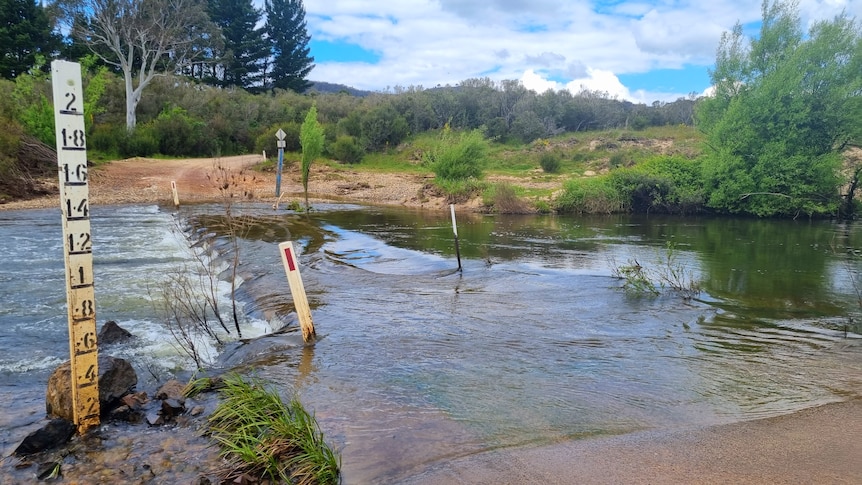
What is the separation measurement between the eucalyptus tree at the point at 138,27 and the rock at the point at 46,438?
35.7m

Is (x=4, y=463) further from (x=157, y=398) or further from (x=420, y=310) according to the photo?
(x=420, y=310)

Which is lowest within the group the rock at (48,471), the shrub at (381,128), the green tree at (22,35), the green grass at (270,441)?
the rock at (48,471)

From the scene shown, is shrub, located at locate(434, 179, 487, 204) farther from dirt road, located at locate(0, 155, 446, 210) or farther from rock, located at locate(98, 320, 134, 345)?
rock, located at locate(98, 320, 134, 345)

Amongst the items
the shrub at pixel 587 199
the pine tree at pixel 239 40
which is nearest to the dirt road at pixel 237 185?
the shrub at pixel 587 199

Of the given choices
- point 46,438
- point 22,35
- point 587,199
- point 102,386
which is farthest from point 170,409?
point 22,35

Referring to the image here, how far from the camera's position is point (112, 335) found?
7.05 m

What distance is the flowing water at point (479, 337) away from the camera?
16.7 ft

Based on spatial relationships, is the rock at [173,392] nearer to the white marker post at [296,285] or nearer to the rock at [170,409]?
the rock at [170,409]

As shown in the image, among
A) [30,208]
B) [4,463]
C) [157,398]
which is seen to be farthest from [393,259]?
[30,208]

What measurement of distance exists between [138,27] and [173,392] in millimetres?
37605

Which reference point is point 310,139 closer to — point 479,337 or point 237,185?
point 237,185

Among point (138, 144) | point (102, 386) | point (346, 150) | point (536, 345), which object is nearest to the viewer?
point (102, 386)

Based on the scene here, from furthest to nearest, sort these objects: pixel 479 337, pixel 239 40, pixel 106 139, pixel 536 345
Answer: pixel 239 40, pixel 106 139, pixel 479 337, pixel 536 345

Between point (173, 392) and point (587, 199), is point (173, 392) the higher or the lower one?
the lower one
